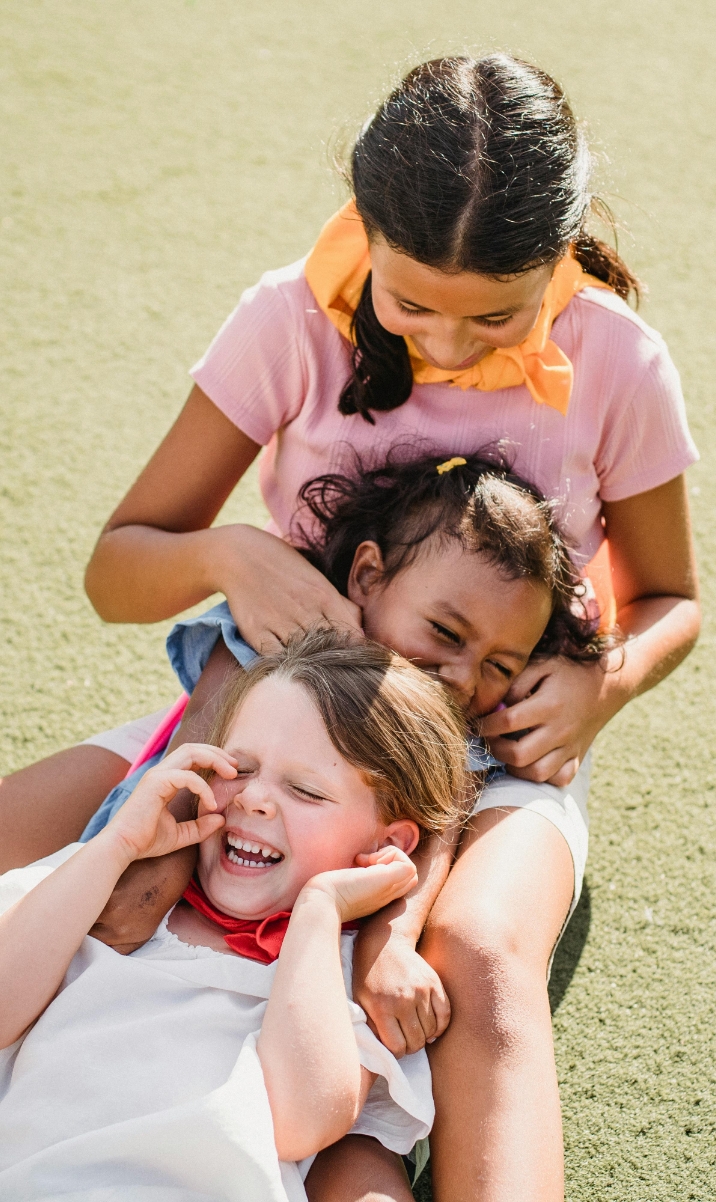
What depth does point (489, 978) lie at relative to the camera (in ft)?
5.15

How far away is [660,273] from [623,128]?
1102 millimetres

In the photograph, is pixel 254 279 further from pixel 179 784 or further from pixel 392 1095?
pixel 392 1095

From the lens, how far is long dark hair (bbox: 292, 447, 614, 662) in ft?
6.35

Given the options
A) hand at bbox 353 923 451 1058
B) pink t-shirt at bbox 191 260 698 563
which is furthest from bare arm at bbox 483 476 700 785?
hand at bbox 353 923 451 1058

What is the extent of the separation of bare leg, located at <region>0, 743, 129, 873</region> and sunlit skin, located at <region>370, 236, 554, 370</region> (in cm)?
101

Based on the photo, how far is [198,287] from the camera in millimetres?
3883

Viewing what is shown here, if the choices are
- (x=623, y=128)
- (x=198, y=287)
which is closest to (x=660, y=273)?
(x=623, y=128)

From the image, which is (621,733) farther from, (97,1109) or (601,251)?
(97,1109)

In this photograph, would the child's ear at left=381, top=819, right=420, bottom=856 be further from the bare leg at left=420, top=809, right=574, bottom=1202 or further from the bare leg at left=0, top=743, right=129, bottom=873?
the bare leg at left=0, top=743, right=129, bottom=873

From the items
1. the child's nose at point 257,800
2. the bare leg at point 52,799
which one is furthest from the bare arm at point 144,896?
the bare leg at point 52,799

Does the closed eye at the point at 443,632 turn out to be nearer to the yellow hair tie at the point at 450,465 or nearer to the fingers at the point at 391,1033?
the yellow hair tie at the point at 450,465

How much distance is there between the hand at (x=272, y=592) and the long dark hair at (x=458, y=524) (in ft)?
0.46

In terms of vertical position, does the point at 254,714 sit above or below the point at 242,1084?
above

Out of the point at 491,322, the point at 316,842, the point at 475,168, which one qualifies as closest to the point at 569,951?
the point at 316,842
